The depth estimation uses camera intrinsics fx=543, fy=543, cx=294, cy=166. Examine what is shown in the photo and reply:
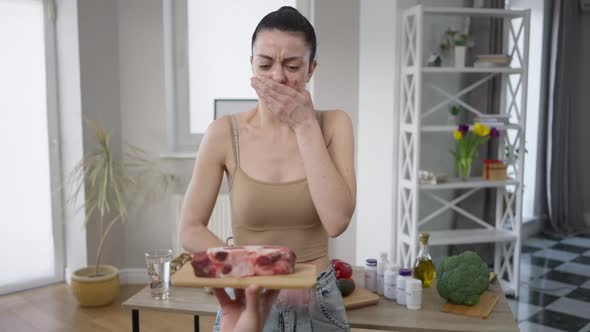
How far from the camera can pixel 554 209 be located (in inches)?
208

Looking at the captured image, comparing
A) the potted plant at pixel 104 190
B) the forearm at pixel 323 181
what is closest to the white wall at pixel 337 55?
the potted plant at pixel 104 190

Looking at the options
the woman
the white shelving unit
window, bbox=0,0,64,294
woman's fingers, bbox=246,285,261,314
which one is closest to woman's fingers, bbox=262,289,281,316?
woman's fingers, bbox=246,285,261,314

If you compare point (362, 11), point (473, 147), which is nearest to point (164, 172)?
point (362, 11)

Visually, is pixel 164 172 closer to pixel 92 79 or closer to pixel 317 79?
pixel 92 79

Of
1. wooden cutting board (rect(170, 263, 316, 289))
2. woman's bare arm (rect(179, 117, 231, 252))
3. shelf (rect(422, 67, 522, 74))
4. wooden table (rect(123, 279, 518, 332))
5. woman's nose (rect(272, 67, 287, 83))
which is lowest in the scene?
wooden table (rect(123, 279, 518, 332))

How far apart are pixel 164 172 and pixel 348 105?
138 cm

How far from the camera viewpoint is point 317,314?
1.12m

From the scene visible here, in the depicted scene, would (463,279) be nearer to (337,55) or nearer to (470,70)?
(470,70)

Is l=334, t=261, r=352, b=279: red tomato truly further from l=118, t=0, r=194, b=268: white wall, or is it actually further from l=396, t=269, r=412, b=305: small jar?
l=118, t=0, r=194, b=268: white wall

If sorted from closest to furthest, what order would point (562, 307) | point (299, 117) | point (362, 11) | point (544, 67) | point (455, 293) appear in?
point (299, 117), point (455, 293), point (562, 307), point (362, 11), point (544, 67)

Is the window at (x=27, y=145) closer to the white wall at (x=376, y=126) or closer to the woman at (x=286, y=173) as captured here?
the white wall at (x=376, y=126)

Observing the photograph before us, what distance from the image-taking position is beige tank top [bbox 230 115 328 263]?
3.70 feet

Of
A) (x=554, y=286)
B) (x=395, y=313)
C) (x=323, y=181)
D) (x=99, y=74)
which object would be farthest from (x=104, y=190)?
(x=554, y=286)

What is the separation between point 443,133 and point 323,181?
2.91 metres
